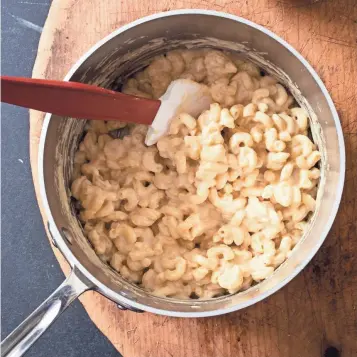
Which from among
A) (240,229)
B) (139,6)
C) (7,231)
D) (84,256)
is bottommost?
(240,229)

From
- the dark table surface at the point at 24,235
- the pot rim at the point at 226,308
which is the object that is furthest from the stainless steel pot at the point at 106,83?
the dark table surface at the point at 24,235

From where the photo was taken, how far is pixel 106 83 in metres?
1.08

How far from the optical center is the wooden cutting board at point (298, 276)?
3.47 feet

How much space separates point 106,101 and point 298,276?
1.52 feet

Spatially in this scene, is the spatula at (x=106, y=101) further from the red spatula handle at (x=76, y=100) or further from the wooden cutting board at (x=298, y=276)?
the wooden cutting board at (x=298, y=276)

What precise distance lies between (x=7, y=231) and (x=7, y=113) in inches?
10.4

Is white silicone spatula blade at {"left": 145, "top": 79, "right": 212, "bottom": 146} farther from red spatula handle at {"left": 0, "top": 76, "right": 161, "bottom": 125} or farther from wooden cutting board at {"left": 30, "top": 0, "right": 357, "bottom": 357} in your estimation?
wooden cutting board at {"left": 30, "top": 0, "right": 357, "bottom": 357}

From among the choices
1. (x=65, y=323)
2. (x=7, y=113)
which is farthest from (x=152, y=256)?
(x=7, y=113)

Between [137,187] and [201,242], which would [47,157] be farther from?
[201,242]

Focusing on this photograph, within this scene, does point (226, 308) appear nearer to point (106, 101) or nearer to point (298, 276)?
point (298, 276)

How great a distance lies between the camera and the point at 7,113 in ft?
4.39

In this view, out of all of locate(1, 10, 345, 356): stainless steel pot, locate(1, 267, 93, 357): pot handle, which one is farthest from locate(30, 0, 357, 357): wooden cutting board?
locate(1, 267, 93, 357): pot handle

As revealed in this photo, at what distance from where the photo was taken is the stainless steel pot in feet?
3.02

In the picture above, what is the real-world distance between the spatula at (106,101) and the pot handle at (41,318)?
257 mm
